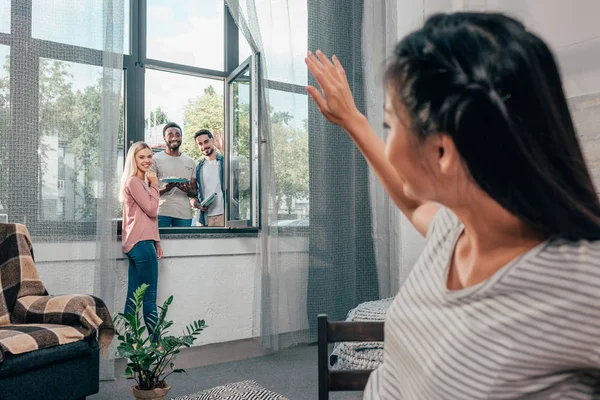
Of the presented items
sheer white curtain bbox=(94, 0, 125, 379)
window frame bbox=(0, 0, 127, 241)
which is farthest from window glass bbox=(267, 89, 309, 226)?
window frame bbox=(0, 0, 127, 241)

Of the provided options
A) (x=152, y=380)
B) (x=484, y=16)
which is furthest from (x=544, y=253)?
(x=152, y=380)

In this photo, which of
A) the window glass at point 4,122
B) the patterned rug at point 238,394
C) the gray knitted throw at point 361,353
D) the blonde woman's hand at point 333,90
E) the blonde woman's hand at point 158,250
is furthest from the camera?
the blonde woman's hand at point 158,250

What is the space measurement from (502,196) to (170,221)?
3758 mm

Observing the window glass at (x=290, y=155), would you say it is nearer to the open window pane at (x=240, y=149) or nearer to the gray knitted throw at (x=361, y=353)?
the open window pane at (x=240, y=149)

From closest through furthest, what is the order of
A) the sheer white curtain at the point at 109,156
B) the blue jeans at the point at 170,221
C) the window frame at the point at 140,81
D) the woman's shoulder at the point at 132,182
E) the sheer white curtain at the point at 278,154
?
the sheer white curtain at the point at 109,156 → the woman's shoulder at the point at 132,182 → the window frame at the point at 140,81 → the sheer white curtain at the point at 278,154 → the blue jeans at the point at 170,221

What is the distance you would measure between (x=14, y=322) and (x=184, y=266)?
1.18m

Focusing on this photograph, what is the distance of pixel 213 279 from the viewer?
3703 mm

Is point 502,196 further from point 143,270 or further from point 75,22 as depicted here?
point 75,22

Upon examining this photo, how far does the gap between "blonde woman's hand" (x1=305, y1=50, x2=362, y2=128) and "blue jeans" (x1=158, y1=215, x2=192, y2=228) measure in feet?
11.3

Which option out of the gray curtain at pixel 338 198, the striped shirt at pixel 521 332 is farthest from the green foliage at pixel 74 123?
the striped shirt at pixel 521 332

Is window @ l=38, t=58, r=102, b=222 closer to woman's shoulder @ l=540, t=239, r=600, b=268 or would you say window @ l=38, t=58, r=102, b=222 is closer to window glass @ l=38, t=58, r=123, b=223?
window glass @ l=38, t=58, r=123, b=223

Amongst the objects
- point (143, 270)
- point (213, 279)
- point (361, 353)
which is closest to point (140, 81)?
point (143, 270)

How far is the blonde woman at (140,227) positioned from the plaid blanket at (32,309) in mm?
582

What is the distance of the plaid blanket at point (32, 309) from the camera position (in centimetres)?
232
